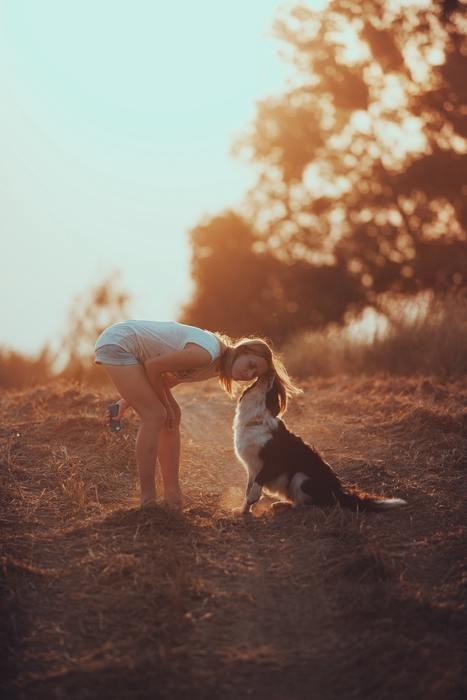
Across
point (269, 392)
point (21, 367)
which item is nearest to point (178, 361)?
point (269, 392)

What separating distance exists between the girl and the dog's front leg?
0.69m

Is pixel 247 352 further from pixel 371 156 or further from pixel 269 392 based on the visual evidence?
pixel 371 156

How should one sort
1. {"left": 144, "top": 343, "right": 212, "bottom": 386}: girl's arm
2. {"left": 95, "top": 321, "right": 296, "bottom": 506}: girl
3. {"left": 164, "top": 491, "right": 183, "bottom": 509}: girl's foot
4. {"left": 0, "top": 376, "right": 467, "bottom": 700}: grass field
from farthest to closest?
1. {"left": 164, "top": 491, "right": 183, "bottom": 509}: girl's foot
2. {"left": 95, "top": 321, "right": 296, "bottom": 506}: girl
3. {"left": 144, "top": 343, "right": 212, "bottom": 386}: girl's arm
4. {"left": 0, "top": 376, "right": 467, "bottom": 700}: grass field

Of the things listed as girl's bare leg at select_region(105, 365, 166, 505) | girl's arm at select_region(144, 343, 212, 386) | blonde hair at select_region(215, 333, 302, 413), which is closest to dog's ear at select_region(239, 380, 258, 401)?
blonde hair at select_region(215, 333, 302, 413)

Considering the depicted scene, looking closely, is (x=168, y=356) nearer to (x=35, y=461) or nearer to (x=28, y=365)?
(x=35, y=461)

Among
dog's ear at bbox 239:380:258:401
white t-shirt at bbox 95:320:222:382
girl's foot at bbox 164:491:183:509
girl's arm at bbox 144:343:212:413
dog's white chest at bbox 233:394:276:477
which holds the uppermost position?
white t-shirt at bbox 95:320:222:382

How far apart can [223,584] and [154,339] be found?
193 centimetres

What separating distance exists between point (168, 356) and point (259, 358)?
0.68 m

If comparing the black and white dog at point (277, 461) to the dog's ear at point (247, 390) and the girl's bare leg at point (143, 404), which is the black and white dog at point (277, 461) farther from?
the girl's bare leg at point (143, 404)

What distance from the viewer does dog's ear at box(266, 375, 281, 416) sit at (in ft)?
19.8

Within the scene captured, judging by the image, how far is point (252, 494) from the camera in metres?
6.05

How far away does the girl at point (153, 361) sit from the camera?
5738mm

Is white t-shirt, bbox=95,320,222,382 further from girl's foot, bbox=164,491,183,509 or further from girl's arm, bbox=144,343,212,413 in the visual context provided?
girl's foot, bbox=164,491,183,509

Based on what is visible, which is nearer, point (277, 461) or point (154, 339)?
point (154, 339)
